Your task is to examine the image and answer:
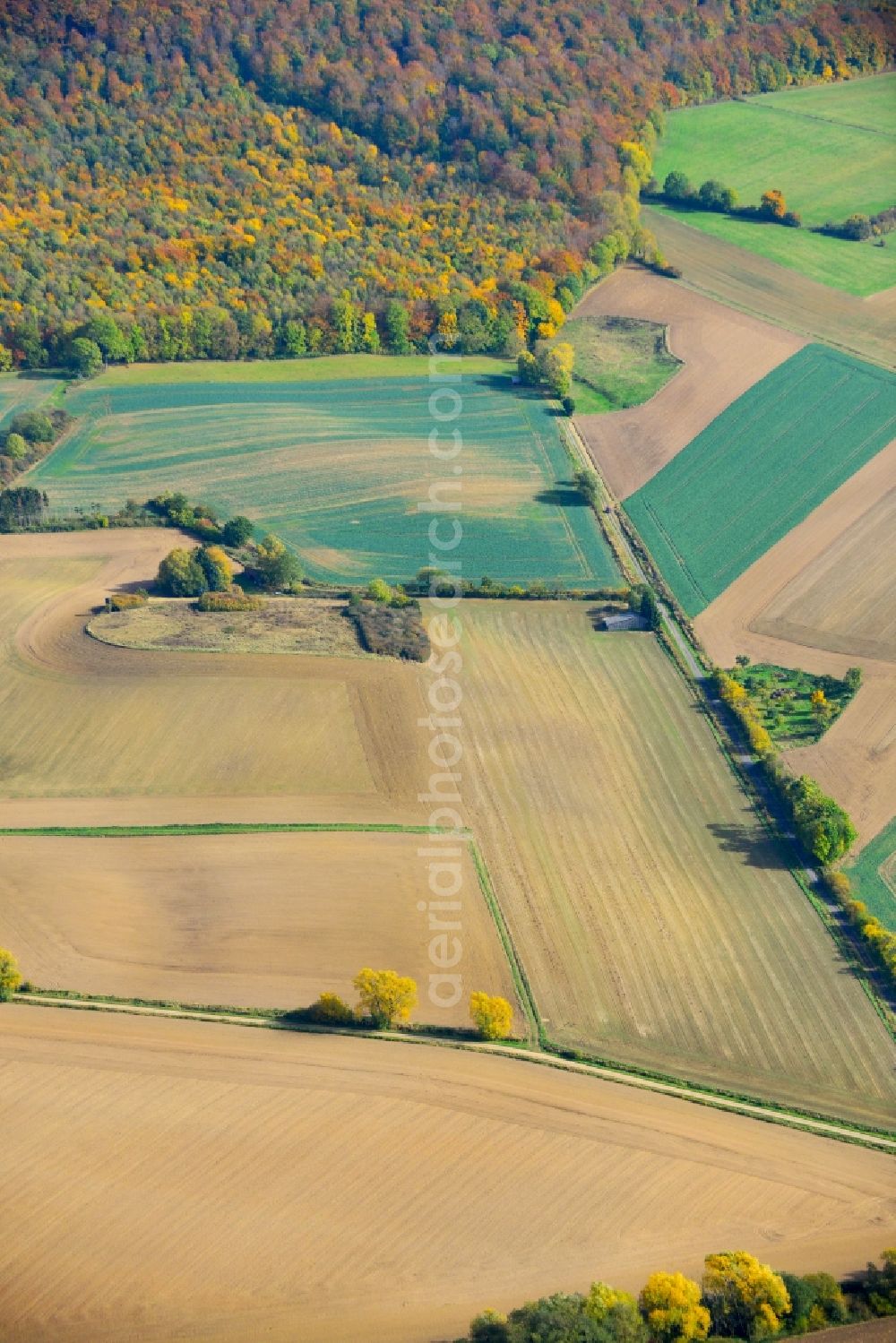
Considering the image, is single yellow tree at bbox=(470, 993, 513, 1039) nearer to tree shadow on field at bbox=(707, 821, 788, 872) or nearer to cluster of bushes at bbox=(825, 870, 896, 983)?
tree shadow on field at bbox=(707, 821, 788, 872)

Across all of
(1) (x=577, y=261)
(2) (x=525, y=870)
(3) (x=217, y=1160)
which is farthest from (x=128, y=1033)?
(1) (x=577, y=261)

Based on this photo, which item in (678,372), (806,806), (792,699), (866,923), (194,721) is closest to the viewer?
(866,923)

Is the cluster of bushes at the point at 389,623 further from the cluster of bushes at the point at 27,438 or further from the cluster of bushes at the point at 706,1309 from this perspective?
the cluster of bushes at the point at 706,1309

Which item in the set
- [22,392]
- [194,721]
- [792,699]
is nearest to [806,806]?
[792,699]

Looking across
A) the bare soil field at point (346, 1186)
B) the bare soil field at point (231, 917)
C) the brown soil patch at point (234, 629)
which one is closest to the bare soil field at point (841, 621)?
the bare soil field at point (231, 917)

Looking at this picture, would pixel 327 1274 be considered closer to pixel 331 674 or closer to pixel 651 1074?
pixel 651 1074

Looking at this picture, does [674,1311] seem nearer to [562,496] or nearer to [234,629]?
[234,629]
